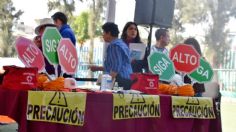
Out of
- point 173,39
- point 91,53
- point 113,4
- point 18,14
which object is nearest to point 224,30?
point 173,39

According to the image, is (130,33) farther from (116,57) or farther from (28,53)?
(28,53)

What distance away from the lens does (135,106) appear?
230cm

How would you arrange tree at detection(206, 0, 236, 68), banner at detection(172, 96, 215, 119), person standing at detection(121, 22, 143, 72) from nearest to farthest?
banner at detection(172, 96, 215, 119)
person standing at detection(121, 22, 143, 72)
tree at detection(206, 0, 236, 68)

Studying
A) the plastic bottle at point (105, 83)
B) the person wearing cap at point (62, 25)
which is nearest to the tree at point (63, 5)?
the person wearing cap at point (62, 25)

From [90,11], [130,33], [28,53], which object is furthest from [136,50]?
[90,11]

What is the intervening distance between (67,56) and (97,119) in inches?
18.1

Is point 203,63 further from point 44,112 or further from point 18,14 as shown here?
point 18,14

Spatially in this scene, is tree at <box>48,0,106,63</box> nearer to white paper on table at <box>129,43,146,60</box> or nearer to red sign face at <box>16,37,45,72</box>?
white paper on table at <box>129,43,146,60</box>

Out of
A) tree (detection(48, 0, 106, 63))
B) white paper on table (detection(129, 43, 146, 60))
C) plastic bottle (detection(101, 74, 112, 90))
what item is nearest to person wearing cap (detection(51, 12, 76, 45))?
white paper on table (detection(129, 43, 146, 60))

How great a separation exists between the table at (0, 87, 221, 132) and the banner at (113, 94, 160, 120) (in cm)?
3

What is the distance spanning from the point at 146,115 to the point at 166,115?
17 cm

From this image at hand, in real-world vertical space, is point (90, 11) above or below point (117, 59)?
above

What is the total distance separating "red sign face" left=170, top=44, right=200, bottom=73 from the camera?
2758 millimetres

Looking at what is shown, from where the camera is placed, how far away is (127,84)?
3.11 metres
